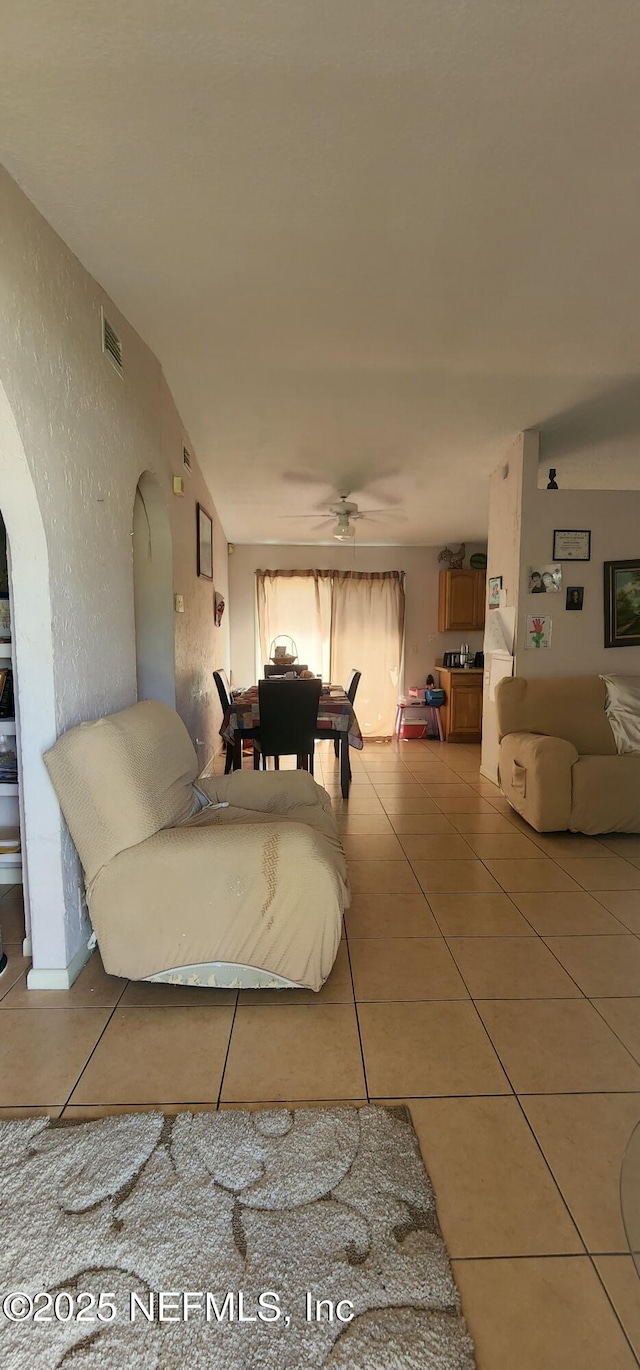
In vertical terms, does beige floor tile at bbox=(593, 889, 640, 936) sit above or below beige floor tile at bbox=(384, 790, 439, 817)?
below

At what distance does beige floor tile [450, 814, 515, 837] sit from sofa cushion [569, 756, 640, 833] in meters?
0.38

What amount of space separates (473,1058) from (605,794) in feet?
6.59

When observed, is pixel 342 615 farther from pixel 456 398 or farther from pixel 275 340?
pixel 275 340

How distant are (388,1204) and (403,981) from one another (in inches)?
31.4

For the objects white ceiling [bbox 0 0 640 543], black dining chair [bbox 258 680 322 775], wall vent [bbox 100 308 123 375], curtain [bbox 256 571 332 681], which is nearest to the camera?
white ceiling [bbox 0 0 640 543]

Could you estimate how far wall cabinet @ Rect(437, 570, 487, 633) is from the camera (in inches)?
255

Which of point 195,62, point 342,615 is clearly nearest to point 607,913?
point 195,62

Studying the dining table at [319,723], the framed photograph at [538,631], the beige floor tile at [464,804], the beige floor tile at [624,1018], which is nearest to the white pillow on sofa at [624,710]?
the framed photograph at [538,631]

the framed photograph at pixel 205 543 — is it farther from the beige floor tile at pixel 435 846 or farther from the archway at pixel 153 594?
the beige floor tile at pixel 435 846

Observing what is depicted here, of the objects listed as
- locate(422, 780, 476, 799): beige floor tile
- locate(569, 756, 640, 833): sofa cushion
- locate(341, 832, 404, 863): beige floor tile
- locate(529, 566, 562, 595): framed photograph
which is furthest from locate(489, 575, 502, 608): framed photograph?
locate(341, 832, 404, 863): beige floor tile

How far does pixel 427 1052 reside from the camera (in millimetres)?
1654

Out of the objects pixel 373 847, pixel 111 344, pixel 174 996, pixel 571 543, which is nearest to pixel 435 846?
pixel 373 847

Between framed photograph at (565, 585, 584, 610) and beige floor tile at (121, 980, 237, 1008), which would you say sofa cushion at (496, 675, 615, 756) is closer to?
framed photograph at (565, 585, 584, 610)

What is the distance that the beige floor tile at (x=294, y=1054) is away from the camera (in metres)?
1.51
